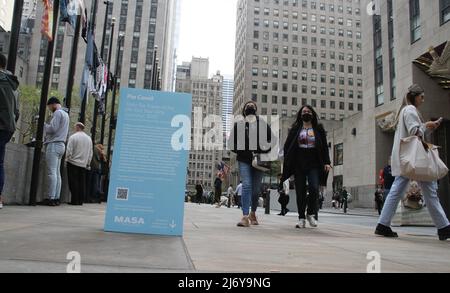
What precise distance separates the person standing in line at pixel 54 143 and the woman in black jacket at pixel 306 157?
4.90m

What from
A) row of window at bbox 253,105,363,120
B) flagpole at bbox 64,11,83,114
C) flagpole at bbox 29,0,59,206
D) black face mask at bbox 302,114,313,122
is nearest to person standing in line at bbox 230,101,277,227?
black face mask at bbox 302,114,313,122

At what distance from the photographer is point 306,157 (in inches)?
285

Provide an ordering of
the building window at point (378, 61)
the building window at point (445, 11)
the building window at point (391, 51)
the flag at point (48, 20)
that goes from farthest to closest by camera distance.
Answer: the building window at point (378, 61) < the building window at point (391, 51) < the building window at point (445, 11) < the flag at point (48, 20)

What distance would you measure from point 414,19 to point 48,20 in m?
28.4

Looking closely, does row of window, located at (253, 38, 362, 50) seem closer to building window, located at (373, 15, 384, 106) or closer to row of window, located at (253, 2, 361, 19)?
row of window, located at (253, 2, 361, 19)

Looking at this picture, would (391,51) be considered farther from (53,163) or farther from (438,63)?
(53,163)

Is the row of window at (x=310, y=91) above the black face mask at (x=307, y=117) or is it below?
above

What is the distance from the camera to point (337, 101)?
108 meters

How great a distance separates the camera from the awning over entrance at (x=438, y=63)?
2148cm

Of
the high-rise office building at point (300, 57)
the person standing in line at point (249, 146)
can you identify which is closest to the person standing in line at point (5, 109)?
the person standing in line at point (249, 146)

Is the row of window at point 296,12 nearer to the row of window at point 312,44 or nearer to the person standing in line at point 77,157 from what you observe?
the row of window at point 312,44

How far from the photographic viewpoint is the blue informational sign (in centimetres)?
435

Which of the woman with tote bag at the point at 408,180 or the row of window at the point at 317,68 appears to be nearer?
the woman with tote bag at the point at 408,180

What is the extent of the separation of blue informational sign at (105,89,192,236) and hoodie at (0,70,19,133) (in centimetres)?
306
